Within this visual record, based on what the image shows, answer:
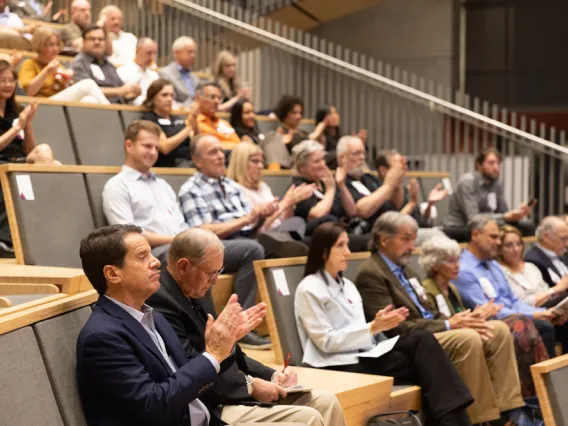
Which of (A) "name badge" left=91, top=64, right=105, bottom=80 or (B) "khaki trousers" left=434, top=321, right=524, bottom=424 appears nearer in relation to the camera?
(B) "khaki trousers" left=434, top=321, right=524, bottom=424

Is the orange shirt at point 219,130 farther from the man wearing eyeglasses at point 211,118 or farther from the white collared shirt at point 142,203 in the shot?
the white collared shirt at point 142,203

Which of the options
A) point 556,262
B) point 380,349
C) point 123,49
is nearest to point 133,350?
point 380,349

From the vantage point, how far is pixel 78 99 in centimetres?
543

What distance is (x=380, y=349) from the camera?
366 cm

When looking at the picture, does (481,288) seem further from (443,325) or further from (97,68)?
(97,68)

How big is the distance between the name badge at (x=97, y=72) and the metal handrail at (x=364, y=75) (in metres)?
2.26

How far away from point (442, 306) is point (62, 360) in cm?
248

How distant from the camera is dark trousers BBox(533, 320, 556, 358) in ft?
15.6

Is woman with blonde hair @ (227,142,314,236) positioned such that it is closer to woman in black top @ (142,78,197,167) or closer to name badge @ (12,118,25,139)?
woman in black top @ (142,78,197,167)

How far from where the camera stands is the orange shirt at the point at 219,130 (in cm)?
569

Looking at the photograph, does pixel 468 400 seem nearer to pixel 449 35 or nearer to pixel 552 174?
pixel 552 174

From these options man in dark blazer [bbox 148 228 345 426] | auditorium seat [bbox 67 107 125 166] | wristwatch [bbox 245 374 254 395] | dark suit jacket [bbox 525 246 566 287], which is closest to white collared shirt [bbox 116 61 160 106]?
auditorium seat [bbox 67 107 125 166]

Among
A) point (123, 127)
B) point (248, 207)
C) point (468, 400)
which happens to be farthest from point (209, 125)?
point (468, 400)

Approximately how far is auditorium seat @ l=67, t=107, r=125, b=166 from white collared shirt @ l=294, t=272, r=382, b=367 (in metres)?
1.69
